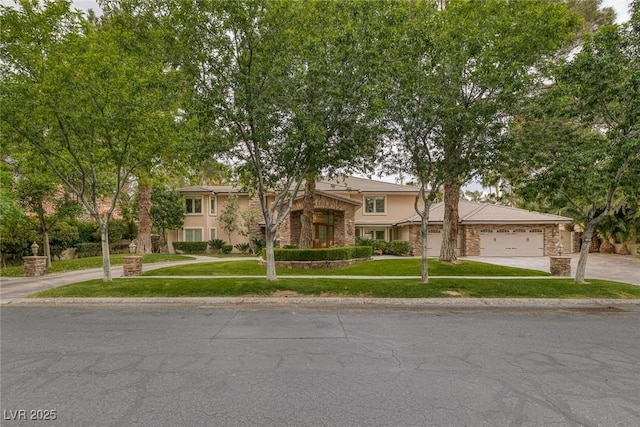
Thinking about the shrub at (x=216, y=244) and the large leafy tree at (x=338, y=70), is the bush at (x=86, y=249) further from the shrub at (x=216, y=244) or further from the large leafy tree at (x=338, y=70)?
the large leafy tree at (x=338, y=70)

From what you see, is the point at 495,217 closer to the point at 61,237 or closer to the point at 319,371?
the point at 319,371

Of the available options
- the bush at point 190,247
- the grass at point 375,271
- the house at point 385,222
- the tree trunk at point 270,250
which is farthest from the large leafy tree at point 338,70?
the bush at point 190,247

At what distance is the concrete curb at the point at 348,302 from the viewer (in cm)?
1044

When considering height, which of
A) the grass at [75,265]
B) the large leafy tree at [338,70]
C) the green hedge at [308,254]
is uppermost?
the large leafy tree at [338,70]

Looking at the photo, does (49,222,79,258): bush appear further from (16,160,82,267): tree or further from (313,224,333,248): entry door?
(313,224,333,248): entry door

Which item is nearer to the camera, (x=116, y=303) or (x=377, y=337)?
(x=377, y=337)

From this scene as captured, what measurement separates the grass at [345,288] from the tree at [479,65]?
14.2ft

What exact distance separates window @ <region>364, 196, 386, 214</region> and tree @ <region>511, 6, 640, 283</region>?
1832 centimetres

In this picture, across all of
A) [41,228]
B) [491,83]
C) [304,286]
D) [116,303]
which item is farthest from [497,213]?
[41,228]

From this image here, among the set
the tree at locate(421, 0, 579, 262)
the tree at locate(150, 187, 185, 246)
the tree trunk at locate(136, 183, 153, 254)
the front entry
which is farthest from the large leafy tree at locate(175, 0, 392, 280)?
the tree at locate(150, 187, 185, 246)

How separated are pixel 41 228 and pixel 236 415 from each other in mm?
20594

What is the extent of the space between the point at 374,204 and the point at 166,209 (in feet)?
62.0

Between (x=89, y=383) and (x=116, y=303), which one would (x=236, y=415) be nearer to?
(x=89, y=383)

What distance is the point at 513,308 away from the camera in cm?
1014
